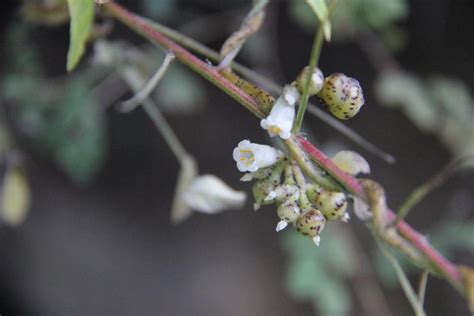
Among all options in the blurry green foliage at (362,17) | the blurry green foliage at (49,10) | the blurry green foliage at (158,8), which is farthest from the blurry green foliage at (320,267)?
the blurry green foliage at (49,10)

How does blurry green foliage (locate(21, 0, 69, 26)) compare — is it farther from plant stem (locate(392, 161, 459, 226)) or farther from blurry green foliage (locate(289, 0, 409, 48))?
plant stem (locate(392, 161, 459, 226))

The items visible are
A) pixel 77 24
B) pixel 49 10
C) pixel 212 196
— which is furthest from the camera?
pixel 49 10

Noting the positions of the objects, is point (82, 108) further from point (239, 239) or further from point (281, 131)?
point (281, 131)

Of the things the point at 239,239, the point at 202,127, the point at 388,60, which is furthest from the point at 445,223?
the point at 202,127

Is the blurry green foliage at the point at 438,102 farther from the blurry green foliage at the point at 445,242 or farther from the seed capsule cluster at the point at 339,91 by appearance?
the seed capsule cluster at the point at 339,91

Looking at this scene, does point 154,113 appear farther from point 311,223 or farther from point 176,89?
point 176,89

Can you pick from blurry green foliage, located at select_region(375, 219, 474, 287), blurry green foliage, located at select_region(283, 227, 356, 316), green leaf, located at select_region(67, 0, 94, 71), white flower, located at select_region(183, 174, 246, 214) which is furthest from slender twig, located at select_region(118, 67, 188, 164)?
blurry green foliage, located at select_region(375, 219, 474, 287)

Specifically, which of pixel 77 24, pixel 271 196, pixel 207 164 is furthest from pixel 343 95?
pixel 207 164
